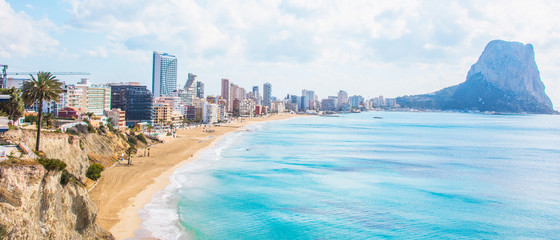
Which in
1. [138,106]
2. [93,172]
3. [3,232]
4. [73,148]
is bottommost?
[93,172]

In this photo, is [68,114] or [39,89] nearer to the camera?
[39,89]

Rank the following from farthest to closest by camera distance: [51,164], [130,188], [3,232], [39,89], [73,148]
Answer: [130,188] → [73,148] → [39,89] → [51,164] → [3,232]

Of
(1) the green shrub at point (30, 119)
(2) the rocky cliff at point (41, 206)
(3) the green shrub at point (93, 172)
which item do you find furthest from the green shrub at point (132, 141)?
(2) the rocky cliff at point (41, 206)

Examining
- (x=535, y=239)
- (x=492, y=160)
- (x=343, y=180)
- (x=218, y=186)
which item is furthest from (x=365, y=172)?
(x=492, y=160)

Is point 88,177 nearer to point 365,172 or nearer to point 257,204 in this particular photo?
point 257,204

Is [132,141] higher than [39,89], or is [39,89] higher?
[39,89]

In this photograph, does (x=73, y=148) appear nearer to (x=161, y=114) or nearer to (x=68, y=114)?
(x=68, y=114)

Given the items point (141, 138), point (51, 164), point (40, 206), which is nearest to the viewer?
point (40, 206)

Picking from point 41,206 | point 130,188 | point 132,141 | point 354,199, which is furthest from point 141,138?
point 41,206

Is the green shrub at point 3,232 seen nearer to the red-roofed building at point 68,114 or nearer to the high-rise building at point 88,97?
the red-roofed building at point 68,114

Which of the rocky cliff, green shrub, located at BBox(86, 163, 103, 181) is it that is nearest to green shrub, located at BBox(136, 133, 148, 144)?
green shrub, located at BBox(86, 163, 103, 181)
